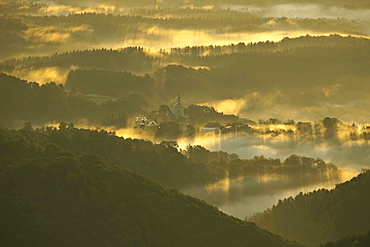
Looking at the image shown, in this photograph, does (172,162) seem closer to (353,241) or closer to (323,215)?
(323,215)

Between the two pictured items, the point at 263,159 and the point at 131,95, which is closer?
the point at 263,159

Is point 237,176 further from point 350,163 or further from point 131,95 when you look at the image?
point 131,95

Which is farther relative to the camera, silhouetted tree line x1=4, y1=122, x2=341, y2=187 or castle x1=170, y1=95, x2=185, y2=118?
castle x1=170, y1=95, x2=185, y2=118

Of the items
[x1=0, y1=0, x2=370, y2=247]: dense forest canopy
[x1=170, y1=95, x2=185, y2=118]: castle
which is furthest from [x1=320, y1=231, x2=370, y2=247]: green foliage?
[x1=170, y1=95, x2=185, y2=118]: castle

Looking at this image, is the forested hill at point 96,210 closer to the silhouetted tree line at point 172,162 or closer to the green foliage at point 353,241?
the green foliage at point 353,241

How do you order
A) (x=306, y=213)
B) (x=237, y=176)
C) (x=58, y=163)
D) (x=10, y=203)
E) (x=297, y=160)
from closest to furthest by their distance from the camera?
1. (x=10, y=203)
2. (x=58, y=163)
3. (x=306, y=213)
4. (x=237, y=176)
5. (x=297, y=160)

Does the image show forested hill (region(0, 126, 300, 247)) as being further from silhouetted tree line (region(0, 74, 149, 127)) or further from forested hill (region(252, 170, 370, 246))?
silhouetted tree line (region(0, 74, 149, 127))

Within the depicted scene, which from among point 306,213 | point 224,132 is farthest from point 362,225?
point 224,132
